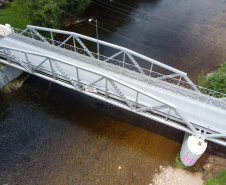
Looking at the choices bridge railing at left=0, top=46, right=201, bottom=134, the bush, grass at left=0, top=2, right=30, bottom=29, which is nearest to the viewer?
bridge railing at left=0, top=46, right=201, bottom=134

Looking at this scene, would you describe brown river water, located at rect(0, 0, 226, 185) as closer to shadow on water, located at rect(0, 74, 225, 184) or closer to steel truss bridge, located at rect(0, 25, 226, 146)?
shadow on water, located at rect(0, 74, 225, 184)

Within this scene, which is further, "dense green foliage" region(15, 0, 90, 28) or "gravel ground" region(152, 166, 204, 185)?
"dense green foliage" region(15, 0, 90, 28)

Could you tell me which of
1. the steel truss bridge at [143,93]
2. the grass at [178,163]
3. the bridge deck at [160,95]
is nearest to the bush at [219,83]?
the steel truss bridge at [143,93]

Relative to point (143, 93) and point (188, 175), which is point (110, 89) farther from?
point (188, 175)

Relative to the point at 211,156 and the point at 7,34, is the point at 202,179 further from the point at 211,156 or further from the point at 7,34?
the point at 7,34

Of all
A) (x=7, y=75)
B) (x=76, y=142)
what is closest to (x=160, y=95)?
(x=76, y=142)

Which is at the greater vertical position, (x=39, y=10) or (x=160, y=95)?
(x=39, y=10)

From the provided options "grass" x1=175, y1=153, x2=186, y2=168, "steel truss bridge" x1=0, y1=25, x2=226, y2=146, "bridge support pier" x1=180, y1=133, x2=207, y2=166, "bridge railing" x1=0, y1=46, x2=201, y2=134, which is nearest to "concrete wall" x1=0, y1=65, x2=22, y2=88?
"steel truss bridge" x1=0, y1=25, x2=226, y2=146

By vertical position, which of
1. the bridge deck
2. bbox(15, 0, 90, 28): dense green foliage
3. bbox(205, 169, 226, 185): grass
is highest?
bbox(15, 0, 90, 28): dense green foliage

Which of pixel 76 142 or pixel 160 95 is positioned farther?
pixel 76 142

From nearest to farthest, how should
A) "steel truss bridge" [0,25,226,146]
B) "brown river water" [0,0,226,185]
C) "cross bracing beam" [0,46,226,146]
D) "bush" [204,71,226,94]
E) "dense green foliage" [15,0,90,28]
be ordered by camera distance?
1. "cross bracing beam" [0,46,226,146]
2. "steel truss bridge" [0,25,226,146]
3. "brown river water" [0,0,226,185]
4. "bush" [204,71,226,94]
5. "dense green foliage" [15,0,90,28]
